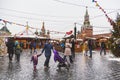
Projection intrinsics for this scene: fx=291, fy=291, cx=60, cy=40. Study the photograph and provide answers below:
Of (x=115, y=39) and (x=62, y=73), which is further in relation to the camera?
(x=115, y=39)

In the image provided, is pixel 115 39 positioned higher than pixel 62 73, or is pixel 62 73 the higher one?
pixel 115 39

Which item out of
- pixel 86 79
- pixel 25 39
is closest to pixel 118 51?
pixel 86 79

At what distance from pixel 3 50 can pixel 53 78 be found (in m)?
18.5

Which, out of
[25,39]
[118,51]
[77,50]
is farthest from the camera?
[25,39]

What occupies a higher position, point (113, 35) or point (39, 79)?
point (113, 35)

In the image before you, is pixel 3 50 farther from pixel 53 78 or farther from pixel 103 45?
pixel 53 78

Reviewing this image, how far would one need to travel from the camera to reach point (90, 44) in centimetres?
2812

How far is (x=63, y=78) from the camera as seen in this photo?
11875 mm

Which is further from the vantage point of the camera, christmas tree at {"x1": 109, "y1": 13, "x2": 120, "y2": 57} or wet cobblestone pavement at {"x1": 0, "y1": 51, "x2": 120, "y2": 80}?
christmas tree at {"x1": 109, "y1": 13, "x2": 120, "y2": 57}

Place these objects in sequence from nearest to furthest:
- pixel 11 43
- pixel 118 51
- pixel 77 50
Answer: pixel 11 43
pixel 118 51
pixel 77 50

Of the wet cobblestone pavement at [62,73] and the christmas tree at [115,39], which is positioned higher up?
the christmas tree at [115,39]

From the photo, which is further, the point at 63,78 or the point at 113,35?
the point at 113,35

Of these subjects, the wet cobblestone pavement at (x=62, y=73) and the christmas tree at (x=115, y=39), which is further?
the christmas tree at (x=115, y=39)

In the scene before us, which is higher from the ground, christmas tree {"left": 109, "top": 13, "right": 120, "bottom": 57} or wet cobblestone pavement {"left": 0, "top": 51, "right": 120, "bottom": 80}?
christmas tree {"left": 109, "top": 13, "right": 120, "bottom": 57}
